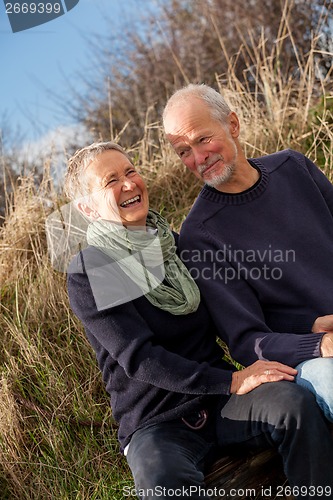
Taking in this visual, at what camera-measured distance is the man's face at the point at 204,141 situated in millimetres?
2828

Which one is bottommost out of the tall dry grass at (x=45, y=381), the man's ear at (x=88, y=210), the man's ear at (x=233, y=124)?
the tall dry grass at (x=45, y=381)

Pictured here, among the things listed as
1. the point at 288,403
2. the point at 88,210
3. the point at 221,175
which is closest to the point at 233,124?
the point at 221,175

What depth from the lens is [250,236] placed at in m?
2.77

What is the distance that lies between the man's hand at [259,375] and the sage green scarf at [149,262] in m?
0.34

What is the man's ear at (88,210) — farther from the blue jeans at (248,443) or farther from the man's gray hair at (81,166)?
the blue jeans at (248,443)

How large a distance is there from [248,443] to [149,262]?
2.52 feet

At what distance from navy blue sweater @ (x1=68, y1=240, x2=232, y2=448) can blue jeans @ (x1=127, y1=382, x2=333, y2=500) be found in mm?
94

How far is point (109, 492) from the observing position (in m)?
2.82

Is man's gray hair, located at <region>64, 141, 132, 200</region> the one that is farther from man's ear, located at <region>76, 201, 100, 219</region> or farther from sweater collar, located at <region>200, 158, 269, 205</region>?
sweater collar, located at <region>200, 158, 269, 205</region>

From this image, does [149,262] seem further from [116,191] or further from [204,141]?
[204,141]

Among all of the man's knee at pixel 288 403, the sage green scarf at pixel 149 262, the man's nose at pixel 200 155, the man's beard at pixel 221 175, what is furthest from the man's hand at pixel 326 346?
the man's nose at pixel 200 155

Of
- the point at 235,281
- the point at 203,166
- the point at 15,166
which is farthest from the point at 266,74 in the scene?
the point at 235,281

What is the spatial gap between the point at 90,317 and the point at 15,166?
429 centimetres

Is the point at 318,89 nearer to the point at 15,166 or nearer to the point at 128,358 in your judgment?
the point at 15,166
